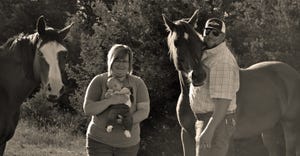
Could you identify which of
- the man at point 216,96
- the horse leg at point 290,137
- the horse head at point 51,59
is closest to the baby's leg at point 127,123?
the man at point 216,96

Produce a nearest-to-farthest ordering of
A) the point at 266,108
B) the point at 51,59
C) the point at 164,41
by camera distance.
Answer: the point at 51,59 → the point at 266,108 → the point at 164,41

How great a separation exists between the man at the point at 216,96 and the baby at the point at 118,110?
67cm

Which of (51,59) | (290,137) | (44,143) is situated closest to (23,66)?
(51,59)

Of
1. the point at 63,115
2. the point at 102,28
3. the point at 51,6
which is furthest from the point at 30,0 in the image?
the point at 102,28

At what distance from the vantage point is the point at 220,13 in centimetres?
991

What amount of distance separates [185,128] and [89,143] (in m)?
1.82

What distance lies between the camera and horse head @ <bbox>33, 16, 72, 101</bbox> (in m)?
5.93

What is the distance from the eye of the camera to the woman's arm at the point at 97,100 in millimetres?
4746

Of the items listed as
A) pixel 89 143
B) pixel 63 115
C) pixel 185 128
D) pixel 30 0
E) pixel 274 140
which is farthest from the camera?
pixel 30 0

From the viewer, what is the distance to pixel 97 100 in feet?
16.0

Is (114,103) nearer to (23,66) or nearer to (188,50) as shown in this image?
(188,50)

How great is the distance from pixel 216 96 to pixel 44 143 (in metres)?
8.18

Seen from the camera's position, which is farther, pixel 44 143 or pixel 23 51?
pixel 44 143

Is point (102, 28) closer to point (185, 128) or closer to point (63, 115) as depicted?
point (185, 128)
